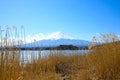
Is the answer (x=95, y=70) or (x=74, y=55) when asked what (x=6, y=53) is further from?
(x=74, y=55)

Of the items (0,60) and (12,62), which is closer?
(0,60)

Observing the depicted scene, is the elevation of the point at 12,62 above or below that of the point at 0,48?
below

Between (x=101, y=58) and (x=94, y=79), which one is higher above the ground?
(x=101, y=58)

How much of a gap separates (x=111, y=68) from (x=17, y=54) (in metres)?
2.14

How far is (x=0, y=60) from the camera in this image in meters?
2.80

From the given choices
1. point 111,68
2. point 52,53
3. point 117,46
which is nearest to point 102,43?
point 117,46

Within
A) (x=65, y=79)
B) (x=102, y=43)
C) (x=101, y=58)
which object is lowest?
(x=65, y=79)

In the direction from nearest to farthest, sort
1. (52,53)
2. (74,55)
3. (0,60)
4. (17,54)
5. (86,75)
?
(0,60)
(17,54)
(86,75)
(52,53)
(74,55)

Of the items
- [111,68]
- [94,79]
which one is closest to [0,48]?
[94,79]

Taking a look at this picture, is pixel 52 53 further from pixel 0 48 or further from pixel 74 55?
pixel 0 48

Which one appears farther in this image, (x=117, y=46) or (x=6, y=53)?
(x=117, y=46)

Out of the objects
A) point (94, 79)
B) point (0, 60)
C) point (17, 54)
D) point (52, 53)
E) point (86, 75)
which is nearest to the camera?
point (0, 60)

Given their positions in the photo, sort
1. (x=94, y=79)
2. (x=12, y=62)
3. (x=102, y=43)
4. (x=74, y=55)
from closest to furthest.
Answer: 1. (x=12, y=62)
2. (x=94, y=79)
3. (x=102, y=43)
4. (x=74, y=55)

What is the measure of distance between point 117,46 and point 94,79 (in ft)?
3.16
